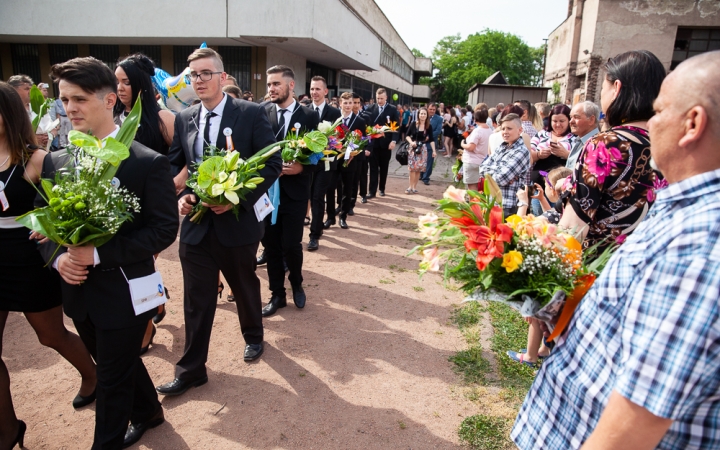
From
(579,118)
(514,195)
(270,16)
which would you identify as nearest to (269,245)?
(514,195)

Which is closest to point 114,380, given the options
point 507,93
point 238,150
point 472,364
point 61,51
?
point 238,150

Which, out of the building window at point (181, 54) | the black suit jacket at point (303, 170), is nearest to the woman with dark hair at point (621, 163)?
the black suit jacket at point (303, 170)

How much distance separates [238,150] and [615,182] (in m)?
2.57

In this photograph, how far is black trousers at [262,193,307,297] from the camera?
4762 millimetres

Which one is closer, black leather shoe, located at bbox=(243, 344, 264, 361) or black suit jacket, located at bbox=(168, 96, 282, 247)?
black suit jacket, located at bbox=(168, 96, 282, 247)

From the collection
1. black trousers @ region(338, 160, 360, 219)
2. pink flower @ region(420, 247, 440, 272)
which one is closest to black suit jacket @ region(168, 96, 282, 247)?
pink flower @ region(420, 247, 440, 272)

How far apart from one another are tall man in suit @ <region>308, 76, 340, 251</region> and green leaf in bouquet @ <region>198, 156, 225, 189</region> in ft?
10.2

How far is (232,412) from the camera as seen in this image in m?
3.22

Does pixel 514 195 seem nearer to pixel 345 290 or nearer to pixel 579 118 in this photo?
pixel 579 118

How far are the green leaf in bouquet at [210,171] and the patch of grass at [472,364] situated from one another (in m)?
2.47

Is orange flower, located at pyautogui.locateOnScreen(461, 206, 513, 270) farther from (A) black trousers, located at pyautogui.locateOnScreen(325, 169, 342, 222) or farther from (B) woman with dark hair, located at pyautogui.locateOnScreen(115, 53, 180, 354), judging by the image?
(A) black trousers, located at pyautogui.locateOnScreen(325, 169, 342, 222)

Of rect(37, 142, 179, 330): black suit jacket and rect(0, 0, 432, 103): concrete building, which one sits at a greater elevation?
rect(0, 0, 432, 103): concrete building

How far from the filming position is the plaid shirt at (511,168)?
4.84 metres

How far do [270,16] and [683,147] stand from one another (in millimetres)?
16826
